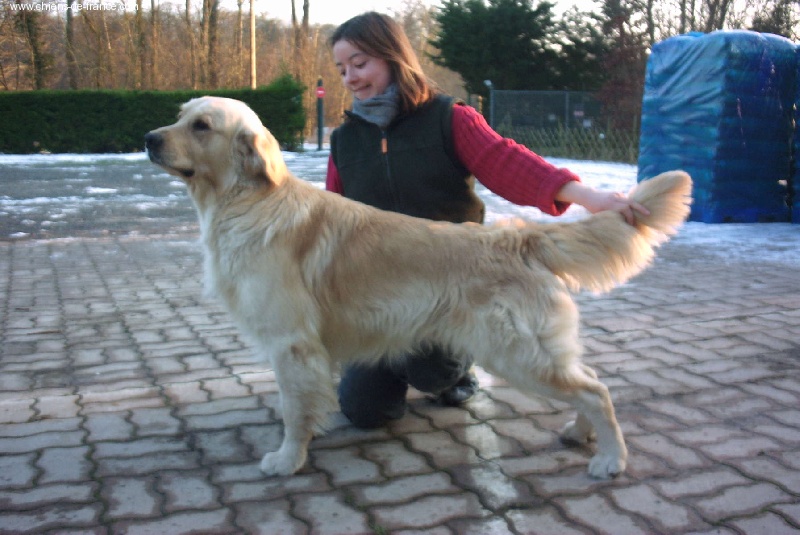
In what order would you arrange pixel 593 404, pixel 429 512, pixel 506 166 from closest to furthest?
1. pixel 429 512
2. pixel 593 404
3. pixel 506 166

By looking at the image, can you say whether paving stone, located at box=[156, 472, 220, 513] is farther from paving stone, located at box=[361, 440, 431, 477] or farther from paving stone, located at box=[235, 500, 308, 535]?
paving stone, located at box=[361, 440, 431, 477]

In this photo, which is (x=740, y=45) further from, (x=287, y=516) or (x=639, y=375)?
(x=287, y=516)

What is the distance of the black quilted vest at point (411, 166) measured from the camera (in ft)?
11.9

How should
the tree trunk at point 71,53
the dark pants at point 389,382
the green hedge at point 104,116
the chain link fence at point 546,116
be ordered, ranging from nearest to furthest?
the dark pants at point 389,382 → the chain link fence at point 546,116 → the green hedge at point 104,116 → the tree trunk at point 71,53

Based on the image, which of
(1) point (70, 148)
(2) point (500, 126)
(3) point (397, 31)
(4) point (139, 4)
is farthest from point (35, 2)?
(3) point (397, 31)

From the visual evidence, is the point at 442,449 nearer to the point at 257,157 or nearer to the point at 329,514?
the point at 329,514

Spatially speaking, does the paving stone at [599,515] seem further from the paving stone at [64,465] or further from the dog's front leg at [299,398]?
the paving stone at [64,465]

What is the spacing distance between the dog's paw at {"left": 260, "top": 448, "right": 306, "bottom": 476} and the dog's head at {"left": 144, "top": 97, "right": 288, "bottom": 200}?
47.0 inches

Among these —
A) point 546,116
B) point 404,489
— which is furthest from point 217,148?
point 546,116

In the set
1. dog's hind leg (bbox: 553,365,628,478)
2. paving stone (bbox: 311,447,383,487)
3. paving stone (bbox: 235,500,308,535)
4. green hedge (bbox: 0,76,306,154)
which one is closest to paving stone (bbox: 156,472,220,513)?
paving stone (bbox: 235,500,308,535)

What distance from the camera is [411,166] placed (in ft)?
12.0

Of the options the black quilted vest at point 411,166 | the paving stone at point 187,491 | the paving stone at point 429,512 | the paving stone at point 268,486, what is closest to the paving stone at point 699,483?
the paving stone at point 429,512

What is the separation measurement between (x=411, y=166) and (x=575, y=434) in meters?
1.55

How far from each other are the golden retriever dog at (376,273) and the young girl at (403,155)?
443 millimetres
